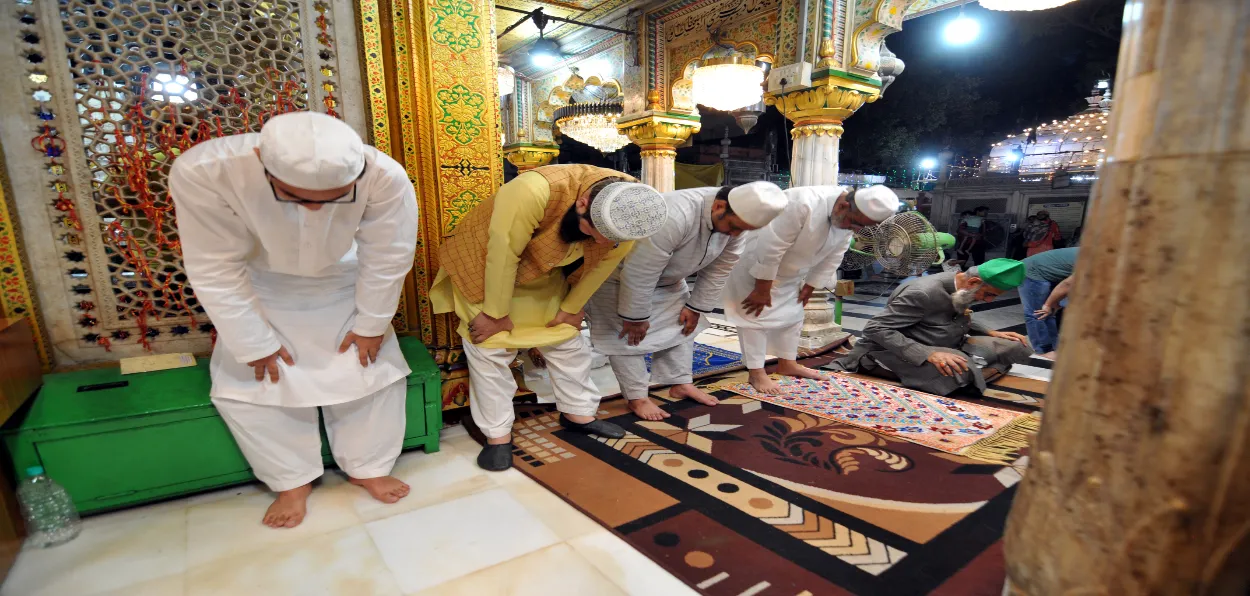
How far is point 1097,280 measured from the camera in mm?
701

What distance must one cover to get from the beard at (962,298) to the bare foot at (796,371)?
91cm

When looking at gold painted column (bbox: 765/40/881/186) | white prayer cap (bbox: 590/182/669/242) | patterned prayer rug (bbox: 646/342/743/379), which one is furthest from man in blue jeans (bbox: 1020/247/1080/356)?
white prayer cap (bbox: 590/182/669/242)

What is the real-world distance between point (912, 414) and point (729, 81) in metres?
3.35

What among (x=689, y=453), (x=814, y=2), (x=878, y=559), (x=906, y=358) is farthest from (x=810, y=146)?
(x=878, y=559)

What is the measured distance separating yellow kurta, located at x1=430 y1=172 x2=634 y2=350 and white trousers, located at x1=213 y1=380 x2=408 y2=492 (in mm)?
467

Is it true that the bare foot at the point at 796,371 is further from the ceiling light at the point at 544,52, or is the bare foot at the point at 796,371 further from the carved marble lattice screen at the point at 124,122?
the ceiling light at the point at 544,52

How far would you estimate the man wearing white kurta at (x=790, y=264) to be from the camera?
323 centimetres

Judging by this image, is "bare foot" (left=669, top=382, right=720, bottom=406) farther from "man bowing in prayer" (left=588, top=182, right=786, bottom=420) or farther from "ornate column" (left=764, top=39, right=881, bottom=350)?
"ornate column" (left=764, top=39, right=881, bottom=350)

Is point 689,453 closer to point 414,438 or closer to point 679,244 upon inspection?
point 679,244

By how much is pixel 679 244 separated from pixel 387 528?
1805 mm

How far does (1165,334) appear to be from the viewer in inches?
24.8

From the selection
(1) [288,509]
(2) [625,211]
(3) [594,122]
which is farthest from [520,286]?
(3) [594,122]

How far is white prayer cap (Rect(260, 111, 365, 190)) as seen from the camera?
165 centimetres

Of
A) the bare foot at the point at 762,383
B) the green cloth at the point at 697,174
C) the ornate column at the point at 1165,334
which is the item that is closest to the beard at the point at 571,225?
the bare foot at the point at 762,383
